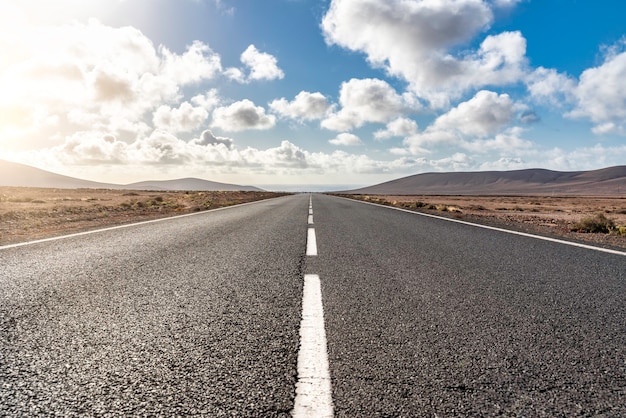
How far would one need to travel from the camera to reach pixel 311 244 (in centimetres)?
645

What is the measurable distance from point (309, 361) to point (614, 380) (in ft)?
4.81

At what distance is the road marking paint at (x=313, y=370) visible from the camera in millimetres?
1533

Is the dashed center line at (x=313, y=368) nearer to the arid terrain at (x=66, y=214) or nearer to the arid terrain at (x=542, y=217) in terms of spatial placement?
the arid terrain at (x=66, y=214)

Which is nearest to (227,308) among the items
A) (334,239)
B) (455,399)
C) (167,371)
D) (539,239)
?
(167,371)

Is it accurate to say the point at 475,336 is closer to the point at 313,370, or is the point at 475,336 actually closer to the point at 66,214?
the point at 313,370

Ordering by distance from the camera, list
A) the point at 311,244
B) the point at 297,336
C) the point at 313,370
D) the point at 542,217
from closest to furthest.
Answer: the point at 313,370
the point at 297,336
the point at 311,244
the point at 542,217

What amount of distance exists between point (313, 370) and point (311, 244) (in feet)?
15.0

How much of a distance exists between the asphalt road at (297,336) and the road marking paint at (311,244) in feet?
2.44

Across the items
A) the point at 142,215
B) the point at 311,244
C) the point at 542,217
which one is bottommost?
the point at 542,217

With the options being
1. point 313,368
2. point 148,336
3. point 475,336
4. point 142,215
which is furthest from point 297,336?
point 142,215

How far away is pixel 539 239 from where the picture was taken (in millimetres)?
7379

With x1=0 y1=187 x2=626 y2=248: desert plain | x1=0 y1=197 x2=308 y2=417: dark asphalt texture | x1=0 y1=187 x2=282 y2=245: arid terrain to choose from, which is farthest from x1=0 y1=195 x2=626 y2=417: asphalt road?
x1=0 y1=187 x2=282 y2=245: arid terrain

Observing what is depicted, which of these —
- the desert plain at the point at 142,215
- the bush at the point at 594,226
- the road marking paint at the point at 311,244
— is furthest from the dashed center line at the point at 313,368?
the bush at the point at 594,226

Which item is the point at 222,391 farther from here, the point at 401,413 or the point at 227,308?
the point at 227,308
